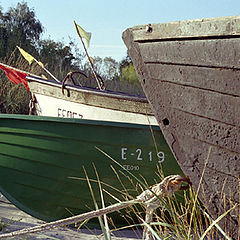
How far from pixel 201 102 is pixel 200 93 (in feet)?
0.16

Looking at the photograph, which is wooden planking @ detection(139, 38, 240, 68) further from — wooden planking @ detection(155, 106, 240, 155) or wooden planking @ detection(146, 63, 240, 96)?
wooden planking @ detection(155, 106, 240, 155)

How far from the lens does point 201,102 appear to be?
6.24 feet

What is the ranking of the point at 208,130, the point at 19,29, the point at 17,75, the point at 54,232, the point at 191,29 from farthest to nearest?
the point at 19,29 → the point at 17,75 → the point at 54,232 → the point at 208,130 → the point at 191,29

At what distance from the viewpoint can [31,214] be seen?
388 centimetres

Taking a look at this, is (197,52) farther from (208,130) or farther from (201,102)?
(208,130)

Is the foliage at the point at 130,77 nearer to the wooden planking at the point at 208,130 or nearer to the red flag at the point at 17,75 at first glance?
the red flag at the point at 17,75

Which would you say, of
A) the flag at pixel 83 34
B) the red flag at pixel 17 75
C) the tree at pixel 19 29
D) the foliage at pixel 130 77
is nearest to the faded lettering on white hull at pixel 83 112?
the red flag at pixel 17 75

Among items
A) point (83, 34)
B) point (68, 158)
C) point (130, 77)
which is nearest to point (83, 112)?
point (68, 158)

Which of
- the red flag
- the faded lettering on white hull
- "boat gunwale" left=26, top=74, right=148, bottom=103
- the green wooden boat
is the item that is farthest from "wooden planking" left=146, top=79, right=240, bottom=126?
the red flag

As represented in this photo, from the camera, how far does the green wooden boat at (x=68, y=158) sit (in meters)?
3.35

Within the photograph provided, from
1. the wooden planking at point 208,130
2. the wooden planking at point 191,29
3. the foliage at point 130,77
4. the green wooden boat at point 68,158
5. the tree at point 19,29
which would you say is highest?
the tree at point 19,29

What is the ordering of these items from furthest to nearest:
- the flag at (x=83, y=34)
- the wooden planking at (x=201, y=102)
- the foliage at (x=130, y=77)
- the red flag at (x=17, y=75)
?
the foliage at (x=130, y=77)
the red flag at (x=17, y=75)
the flag at (x=83, y=34)
the wooden planking at (x=201, y=102)

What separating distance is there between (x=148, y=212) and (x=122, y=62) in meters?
24.7

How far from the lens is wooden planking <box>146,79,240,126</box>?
5.89 ft
